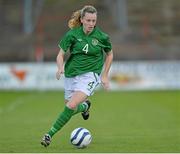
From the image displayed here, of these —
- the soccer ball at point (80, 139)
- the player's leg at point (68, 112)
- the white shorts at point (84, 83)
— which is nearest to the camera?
the soccer ball at point (80, 139)

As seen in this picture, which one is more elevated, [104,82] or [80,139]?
[104,82]

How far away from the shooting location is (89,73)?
11.1 m

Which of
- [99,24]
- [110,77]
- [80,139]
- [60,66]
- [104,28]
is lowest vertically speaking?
[110,77]

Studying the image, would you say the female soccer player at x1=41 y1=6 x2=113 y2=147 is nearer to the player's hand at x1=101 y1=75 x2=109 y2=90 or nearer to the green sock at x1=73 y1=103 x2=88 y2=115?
the player's hand at x1=101 y1=75 x2=109 y2=90

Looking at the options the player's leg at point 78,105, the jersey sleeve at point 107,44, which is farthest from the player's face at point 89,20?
the player's leg at point 78,105

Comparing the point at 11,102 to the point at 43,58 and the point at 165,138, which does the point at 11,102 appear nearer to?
the point at 43,58

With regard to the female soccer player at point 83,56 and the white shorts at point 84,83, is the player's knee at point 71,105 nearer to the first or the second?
the female soccer player at point 83,56

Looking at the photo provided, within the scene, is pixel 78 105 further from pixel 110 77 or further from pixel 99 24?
pixel 99 24

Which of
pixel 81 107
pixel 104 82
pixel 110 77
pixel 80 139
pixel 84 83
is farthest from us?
pixel 110 77

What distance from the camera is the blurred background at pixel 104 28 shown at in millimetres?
34500

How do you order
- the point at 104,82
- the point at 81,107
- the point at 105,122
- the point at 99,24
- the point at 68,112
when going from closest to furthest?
the point at 68,112, the point at 104,82, the point at 81,107, the point at 105,122, the point at 99,24

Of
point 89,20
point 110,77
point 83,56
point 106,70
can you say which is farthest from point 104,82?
point 110,77

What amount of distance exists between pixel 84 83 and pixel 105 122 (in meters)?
5.46

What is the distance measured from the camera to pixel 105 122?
1634 centimetres
